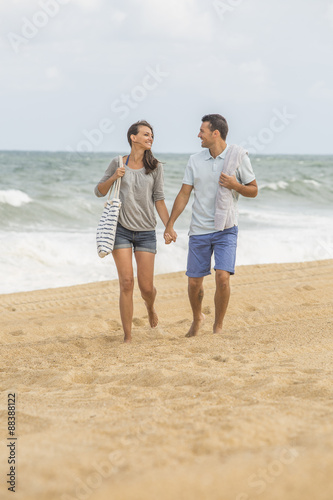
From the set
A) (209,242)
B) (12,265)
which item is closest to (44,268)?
(12,265)

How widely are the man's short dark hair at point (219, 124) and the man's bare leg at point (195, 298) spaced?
1.38m

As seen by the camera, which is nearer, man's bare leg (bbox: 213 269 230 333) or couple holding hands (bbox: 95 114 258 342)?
couple holding hands (bbox: 95 114 258 342)

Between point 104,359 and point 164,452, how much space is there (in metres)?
2.35

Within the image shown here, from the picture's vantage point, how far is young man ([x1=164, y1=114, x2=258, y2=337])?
5.44m

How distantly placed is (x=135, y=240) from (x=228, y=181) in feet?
3.32

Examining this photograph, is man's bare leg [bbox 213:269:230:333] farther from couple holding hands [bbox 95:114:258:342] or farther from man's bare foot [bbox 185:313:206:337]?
man's bare foot [bbox 185:313:206:337]

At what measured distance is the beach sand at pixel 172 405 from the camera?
238 centimetres

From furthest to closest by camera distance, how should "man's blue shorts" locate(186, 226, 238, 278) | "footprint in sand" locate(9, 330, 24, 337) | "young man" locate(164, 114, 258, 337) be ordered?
"footprint in sand" locate(9, 330, 24, 337) < "man's blue shorts" locate(186, 226, 238, 278) < "young man" locate(164, 114, 258, 337)

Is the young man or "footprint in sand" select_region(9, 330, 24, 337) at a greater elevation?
the young man

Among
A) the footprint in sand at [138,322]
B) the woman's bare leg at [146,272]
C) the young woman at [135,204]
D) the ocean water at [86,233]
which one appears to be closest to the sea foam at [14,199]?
the ocean water at [86,233]

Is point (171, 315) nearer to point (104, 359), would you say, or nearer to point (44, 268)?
point (104, 359)

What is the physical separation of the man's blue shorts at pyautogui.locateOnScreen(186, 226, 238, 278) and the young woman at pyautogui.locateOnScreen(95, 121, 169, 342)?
40 cm

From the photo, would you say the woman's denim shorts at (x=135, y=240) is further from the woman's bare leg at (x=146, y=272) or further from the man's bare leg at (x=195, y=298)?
the man's bare leg at (x=195, y=298)

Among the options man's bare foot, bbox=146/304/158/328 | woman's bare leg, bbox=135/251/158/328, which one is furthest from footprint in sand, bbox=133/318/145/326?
woman's bare leg, bbox=135/251/158/328
